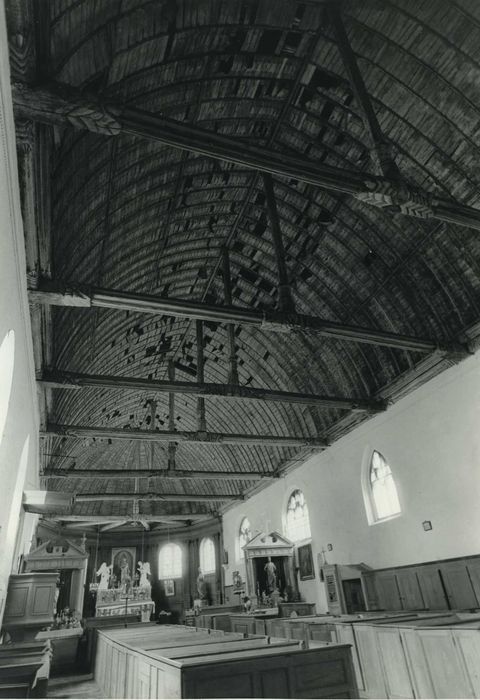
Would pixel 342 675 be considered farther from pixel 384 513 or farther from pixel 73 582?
pixel 73 582

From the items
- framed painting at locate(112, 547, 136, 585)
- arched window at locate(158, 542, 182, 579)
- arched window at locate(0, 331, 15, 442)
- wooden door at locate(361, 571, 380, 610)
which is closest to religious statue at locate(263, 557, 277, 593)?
wooden door at locate(361, 571, 380, 610)

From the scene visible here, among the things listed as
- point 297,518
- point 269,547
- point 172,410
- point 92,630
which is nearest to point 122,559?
point 269,547

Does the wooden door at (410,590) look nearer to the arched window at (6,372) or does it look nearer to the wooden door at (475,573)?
the wooden door at (475,573)

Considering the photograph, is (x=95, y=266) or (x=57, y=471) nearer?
(x=95, y=266)

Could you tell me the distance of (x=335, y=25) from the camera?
805cm

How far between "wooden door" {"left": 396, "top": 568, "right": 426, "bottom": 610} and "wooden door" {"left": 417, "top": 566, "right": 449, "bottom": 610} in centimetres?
16

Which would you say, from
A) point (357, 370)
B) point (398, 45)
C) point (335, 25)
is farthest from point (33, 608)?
point (398, 45)

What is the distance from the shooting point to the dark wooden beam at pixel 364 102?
6.96m

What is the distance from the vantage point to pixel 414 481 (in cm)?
1257

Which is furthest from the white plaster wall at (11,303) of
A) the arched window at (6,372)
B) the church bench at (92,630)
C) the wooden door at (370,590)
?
the wooden door at (370,590)

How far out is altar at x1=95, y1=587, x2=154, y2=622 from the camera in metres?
22.4

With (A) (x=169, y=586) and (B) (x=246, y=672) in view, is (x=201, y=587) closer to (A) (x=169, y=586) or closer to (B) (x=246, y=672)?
(A) (x=169, y=586)

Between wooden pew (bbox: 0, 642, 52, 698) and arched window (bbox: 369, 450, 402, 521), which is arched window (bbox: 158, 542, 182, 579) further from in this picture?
wooden pew (bbox: 0, 642, 52, 698)

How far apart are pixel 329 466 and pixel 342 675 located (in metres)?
11.3
